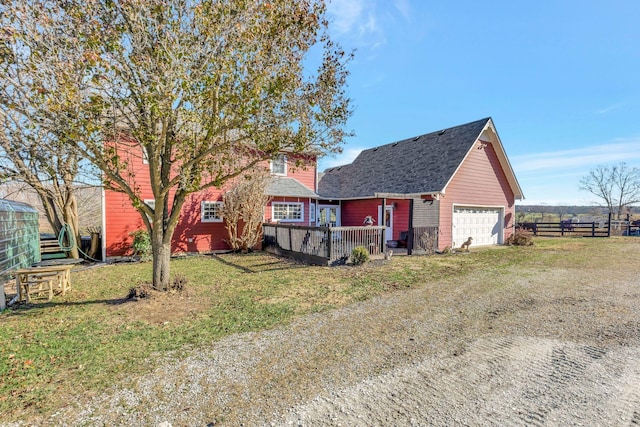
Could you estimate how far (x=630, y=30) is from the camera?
10086 mm

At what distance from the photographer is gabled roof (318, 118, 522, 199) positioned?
1491 cm

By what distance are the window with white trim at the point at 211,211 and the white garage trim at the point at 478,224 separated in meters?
11.5

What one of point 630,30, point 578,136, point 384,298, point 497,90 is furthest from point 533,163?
point 384,298

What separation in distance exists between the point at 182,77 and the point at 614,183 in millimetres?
49390

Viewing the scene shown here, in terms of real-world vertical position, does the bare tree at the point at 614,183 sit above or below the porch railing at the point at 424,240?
above

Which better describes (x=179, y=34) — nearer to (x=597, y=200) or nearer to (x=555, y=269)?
(x=555, y=269)

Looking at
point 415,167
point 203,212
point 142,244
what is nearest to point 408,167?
A: point 415,167

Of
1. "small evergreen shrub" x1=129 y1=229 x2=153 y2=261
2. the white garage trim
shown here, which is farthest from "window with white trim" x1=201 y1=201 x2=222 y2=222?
the white garage trim

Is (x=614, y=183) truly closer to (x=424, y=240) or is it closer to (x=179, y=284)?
(x=424, y=240)

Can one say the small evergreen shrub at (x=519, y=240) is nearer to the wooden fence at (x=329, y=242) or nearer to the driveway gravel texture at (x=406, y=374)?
the wooden fence at (x=329, y=242)

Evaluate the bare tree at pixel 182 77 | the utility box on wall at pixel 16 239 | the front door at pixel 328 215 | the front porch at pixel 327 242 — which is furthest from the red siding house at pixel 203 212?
the bare tree at pixel 182 77

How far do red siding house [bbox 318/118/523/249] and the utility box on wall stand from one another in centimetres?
1170

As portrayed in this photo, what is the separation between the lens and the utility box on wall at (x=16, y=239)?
6793 millimetres

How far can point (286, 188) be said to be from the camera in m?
15.2
